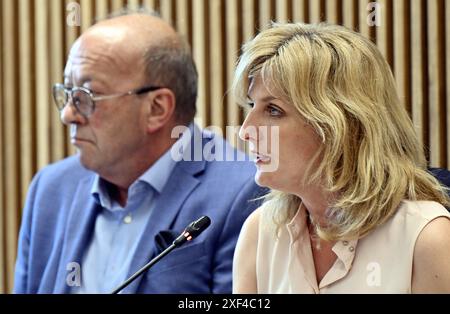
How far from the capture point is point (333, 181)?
2.11m

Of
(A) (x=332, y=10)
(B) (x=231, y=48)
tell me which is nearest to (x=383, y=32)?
(A) (x=332, y=10)

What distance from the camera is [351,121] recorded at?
2.10m

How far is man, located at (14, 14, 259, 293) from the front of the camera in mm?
2777

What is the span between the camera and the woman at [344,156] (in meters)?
2.06

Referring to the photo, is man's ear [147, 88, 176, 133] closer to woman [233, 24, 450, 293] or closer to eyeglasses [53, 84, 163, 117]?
eyeglasses [53, 84, 163, 117]

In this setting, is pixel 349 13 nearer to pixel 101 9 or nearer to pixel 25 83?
pixel 101 9

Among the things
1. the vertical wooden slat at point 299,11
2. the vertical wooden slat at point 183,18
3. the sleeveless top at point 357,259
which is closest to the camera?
the sleeveless top at point 357,259

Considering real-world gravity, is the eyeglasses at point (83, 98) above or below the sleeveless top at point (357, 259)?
above

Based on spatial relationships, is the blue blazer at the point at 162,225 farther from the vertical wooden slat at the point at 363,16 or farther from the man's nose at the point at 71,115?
the vertical wooden slat at the point at 363,16

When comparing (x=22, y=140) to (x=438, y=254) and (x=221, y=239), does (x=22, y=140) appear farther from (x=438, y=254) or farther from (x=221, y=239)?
(x=438, y=254)

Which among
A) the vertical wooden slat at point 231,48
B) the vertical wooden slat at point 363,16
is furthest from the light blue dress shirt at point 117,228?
the vertical wooden slat at point 363,16

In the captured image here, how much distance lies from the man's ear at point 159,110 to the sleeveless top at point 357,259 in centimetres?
86
